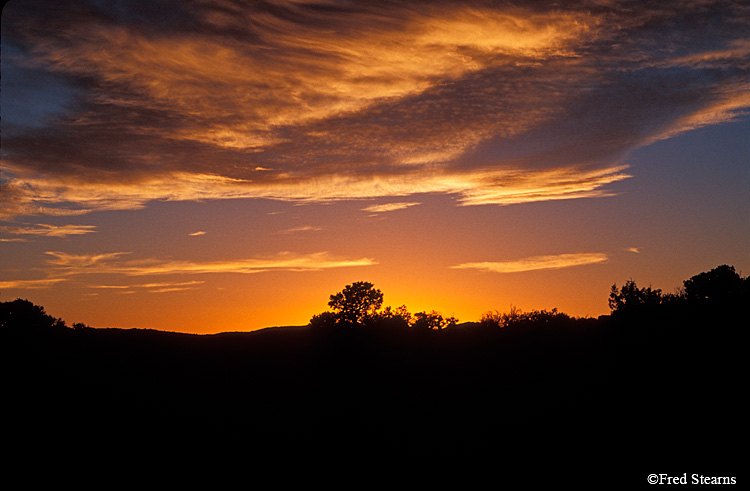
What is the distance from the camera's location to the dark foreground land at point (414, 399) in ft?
66.4

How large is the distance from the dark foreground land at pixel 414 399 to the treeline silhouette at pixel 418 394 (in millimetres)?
85

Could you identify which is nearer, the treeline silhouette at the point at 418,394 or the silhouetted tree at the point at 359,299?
the treeline silhouette at the point at 418,394

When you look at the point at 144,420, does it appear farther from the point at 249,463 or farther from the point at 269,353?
the point at 269,353

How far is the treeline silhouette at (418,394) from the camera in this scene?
20625 mm

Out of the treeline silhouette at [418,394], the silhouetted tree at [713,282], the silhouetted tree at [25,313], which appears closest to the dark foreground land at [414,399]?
the treeline silhouette at [418,394]

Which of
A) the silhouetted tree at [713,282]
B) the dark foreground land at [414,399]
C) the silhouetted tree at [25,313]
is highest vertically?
the silhouetted tree at [713,282]

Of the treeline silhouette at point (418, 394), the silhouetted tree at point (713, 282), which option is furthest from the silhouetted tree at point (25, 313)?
the silhouetted tree at point (713, 282)

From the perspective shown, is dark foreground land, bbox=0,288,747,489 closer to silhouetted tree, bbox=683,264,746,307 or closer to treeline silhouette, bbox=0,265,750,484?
treeline silhouette, bbox=0,265,750,484

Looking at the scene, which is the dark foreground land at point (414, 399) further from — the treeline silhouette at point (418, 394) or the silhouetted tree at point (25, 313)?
the silhouetted tree at point (25, 313)

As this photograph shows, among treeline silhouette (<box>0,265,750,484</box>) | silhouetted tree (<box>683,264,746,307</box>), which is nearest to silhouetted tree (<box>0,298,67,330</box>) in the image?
treeline silhouette (<box>0,265,750,484</box>)

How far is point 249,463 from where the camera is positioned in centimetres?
2062

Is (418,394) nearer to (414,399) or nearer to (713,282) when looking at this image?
(414,399)

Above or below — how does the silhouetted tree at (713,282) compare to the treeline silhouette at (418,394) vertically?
above

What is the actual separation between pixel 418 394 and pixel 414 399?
0.68m
